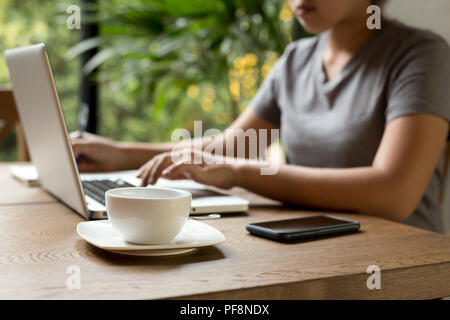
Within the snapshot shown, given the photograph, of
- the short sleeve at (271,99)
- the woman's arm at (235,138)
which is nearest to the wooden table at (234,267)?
the woman's arm at (235,138)

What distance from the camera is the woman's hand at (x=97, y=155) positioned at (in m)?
1.18

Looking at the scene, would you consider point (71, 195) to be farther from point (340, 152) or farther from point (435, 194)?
point (435, 194)

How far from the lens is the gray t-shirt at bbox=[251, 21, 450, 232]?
1029 millimetres

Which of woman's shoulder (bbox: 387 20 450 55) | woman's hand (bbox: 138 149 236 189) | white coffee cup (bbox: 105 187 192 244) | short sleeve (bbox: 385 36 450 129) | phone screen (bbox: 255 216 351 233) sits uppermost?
woman's shoulder (bbox: 387 20 450 55)

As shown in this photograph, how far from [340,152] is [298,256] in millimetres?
638

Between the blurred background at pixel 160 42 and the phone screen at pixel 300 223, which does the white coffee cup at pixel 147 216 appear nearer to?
the phone screen at pixel 300 223

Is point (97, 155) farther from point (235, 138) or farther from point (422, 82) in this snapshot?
point (422, 82)

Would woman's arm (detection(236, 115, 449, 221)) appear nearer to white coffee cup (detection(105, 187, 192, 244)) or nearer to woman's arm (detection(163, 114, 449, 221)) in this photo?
woman's arm (detection(163, 114, 449, 221))

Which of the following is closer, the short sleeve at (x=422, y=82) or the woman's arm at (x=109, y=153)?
the short sleeve at (x=422, y=82)

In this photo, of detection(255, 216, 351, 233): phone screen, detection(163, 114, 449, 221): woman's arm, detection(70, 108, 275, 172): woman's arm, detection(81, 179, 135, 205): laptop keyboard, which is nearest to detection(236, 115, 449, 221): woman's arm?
detection(163, 114, 449, 221): woman's arm

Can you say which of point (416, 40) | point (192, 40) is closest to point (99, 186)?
point (416, 40)

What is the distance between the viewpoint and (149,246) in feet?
1.83

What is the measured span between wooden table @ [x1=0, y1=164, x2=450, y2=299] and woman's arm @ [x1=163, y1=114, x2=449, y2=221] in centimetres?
15

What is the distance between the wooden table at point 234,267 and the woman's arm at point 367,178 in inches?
6.0
